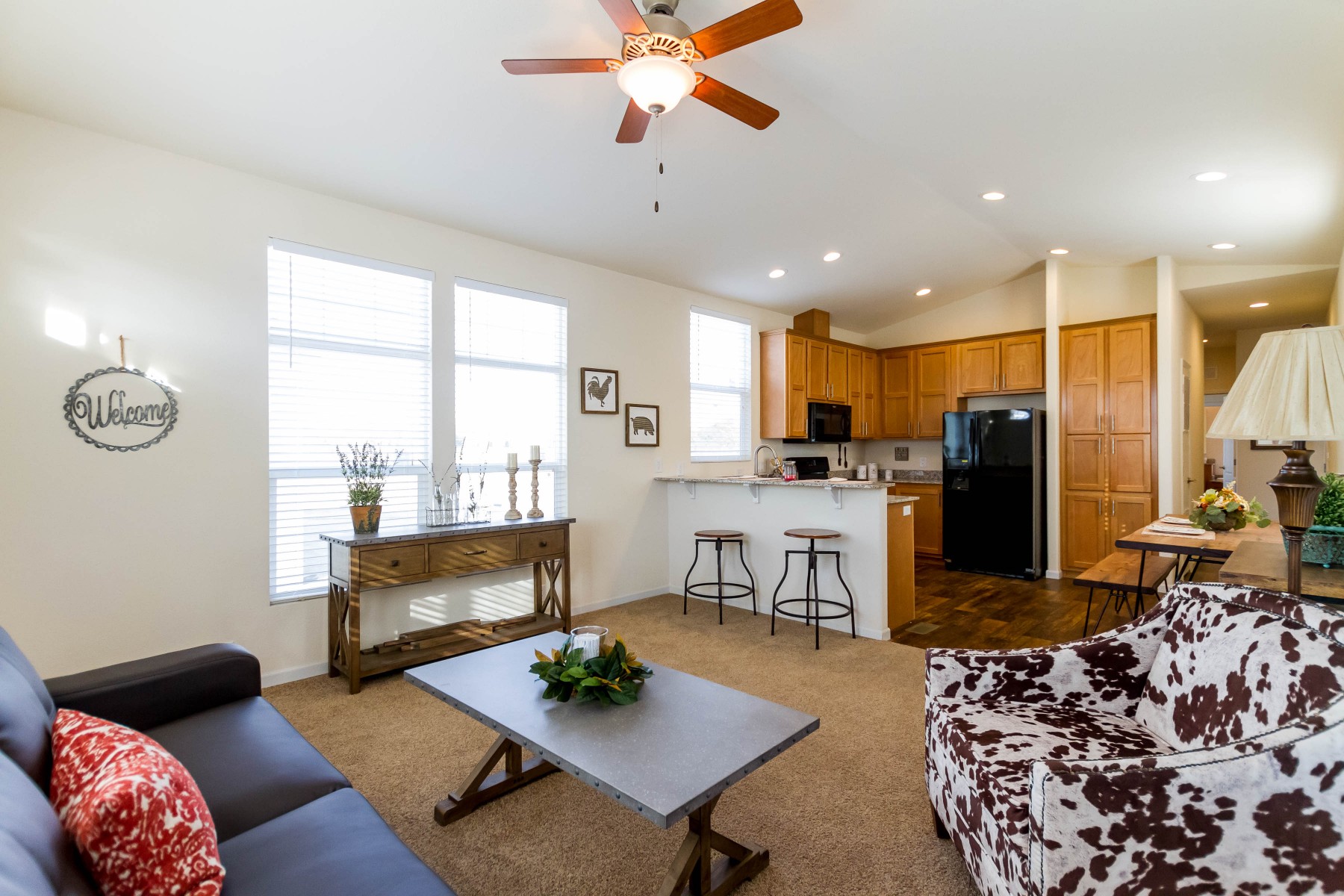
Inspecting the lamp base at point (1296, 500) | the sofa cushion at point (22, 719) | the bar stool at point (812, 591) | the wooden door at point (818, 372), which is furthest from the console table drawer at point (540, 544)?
the lamp base at point (1296, 500)

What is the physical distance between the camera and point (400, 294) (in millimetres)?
3807

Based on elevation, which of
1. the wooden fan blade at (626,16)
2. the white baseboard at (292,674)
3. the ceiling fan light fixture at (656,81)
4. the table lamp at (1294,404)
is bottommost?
the white baseboard at (292,674)

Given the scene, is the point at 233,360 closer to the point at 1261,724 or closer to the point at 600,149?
the point at 600,149

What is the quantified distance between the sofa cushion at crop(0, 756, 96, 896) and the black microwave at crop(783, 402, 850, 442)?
19.2 feet

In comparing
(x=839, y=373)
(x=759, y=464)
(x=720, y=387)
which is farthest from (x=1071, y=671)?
(x=839, y=373)

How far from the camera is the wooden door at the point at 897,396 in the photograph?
710cm

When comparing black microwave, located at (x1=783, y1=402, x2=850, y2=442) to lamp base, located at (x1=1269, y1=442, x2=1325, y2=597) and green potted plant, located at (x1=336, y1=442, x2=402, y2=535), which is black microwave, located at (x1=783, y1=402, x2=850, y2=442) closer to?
green potted plant, located at (x1=336, y1=442, x2=402, y2=535)

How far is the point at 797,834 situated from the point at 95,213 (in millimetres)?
3817

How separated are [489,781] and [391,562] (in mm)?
1452

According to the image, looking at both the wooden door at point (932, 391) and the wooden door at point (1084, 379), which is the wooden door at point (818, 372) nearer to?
the wooden door at point (932, 391)

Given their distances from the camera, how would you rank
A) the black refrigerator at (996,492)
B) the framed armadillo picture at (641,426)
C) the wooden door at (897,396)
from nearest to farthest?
the framed armadillo picture at (641,426), the black refrigerator at (996,492), the wooden door at (897,396)

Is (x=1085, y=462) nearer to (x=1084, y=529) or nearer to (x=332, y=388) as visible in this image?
(x=1084, y=529)

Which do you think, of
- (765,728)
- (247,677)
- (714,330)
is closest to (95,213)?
Result: (247,677)

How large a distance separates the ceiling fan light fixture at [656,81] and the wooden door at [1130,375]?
16.8 ft
